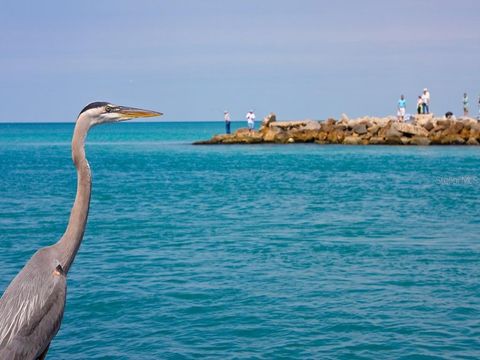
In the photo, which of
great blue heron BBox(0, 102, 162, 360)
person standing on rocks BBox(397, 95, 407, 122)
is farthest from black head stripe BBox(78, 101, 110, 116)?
person standing on rocks BBox(397, 95, 407, 122)

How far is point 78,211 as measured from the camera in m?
6.30

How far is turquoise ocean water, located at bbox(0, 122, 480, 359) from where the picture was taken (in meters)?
10.3

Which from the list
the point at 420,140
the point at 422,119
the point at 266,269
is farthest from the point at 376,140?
the point at 266,269

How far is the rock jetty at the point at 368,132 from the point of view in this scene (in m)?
50.8

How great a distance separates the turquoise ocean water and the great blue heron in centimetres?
394

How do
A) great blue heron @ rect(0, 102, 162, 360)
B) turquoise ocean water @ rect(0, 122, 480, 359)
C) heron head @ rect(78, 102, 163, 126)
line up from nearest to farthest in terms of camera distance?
great blue heron @ rect(0, 102, 162, 360) → heron head @ rect(78, 102, 163, 126) → turquoise ocean water @ rect(0, 122, 480, 359)

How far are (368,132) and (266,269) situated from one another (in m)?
41.7

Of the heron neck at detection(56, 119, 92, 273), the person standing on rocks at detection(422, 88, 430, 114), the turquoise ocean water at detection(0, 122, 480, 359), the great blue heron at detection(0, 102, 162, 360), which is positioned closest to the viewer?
the great blue heron at detection(0, 102, 162, 360)

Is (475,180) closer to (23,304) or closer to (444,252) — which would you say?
(444,252)

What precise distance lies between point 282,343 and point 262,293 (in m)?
2.40

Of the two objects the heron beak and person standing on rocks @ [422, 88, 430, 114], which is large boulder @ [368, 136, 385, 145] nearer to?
person standing on rocks @ [422, 88, 430, 114]

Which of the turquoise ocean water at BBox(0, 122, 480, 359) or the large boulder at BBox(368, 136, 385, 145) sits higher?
the large boulder at BBox(368, 136, 385, 145)

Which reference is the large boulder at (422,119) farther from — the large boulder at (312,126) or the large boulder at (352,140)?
the large boulder at (312,126)

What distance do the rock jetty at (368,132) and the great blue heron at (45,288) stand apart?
46.1 meters
